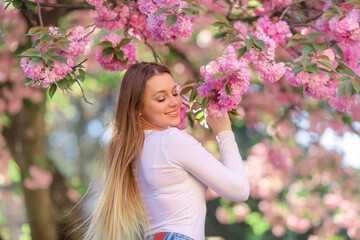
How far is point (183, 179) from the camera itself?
6.76 feet

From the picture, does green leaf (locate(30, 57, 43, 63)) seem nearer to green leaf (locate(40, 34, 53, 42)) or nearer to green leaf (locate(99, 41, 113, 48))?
green leaf (locate(40, 34, 53, 42))

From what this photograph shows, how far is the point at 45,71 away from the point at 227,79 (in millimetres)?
804

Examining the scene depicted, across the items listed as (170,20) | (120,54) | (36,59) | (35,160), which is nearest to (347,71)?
(170,20)

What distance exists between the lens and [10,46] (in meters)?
5.76

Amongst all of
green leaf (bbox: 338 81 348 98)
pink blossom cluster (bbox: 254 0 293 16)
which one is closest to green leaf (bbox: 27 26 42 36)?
green leaf (bbox: 338 81 348 98)

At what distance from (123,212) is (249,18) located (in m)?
1.78

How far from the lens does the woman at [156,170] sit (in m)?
2.02

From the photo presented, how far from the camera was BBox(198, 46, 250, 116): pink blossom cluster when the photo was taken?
2105 millimetres

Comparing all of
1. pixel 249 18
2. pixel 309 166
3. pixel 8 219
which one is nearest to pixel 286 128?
pixel 309 166

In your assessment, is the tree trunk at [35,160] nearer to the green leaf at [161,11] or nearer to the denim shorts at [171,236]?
the green leaf at [161,11]

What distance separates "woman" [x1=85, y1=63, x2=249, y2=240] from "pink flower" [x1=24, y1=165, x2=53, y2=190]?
268cm

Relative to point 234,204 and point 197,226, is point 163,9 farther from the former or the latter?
point 234,204

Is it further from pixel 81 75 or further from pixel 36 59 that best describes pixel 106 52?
pixel 36 59

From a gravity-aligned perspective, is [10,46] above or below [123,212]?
below
